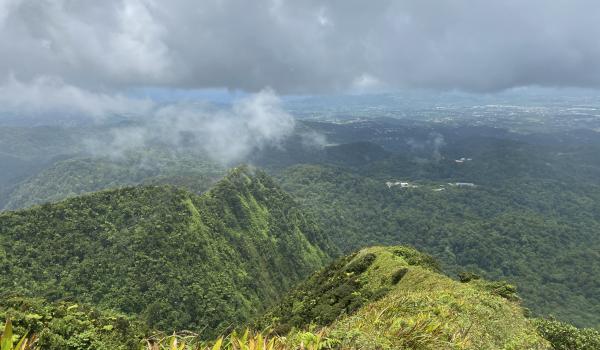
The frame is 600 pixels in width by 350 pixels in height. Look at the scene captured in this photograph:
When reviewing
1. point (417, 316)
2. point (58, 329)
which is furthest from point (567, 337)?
point (58, 329)

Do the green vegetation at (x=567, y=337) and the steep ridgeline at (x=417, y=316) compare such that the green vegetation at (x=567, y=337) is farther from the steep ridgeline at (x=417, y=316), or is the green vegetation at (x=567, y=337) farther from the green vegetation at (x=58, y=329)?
the green vegetation at (x=58, y=329)

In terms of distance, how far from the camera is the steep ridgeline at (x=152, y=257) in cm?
9412

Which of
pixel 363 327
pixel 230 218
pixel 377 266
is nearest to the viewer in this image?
pixel 363 327

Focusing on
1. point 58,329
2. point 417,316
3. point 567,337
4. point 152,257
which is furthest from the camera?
point 152,257

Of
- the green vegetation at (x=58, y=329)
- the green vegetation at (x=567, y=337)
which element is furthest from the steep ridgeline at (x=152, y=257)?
the green vegetation at (x=567, y=337)

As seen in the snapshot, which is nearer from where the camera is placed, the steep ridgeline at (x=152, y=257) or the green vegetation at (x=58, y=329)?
the green vegetation at (x=58, y=329)

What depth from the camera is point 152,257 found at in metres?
110

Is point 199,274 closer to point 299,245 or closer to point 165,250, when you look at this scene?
point 165,250

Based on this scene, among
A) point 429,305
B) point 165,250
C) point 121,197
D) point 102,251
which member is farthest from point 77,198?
point 429,305

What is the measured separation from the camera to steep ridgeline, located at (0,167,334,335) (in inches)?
3706

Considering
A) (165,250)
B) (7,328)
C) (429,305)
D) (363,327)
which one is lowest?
(165,250)

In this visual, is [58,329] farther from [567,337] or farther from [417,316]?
[567,337]

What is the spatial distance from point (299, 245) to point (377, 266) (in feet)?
383

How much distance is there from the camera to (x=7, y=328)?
15.4 ft
